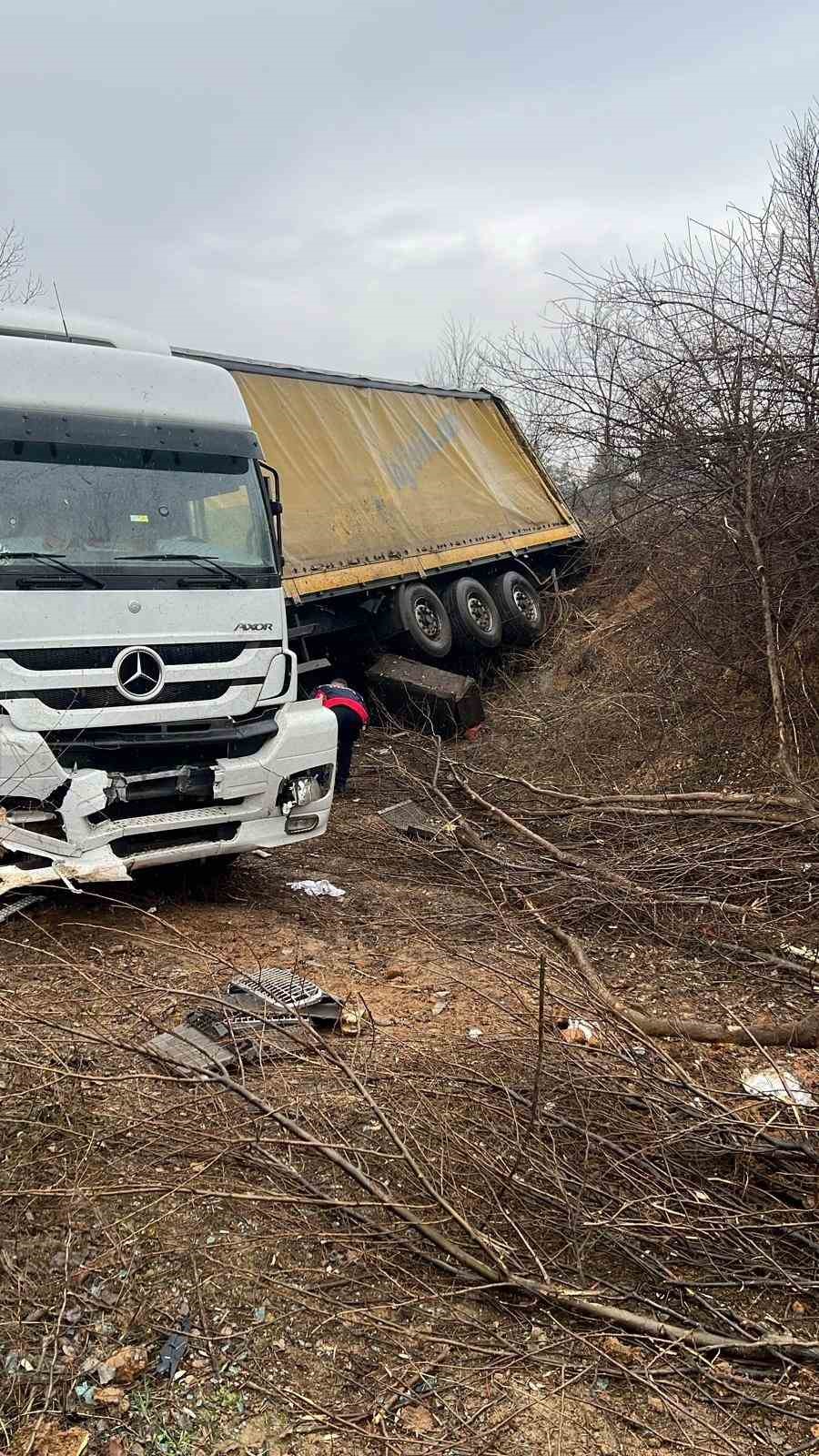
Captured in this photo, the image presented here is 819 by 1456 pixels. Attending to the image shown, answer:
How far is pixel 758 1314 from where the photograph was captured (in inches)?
113

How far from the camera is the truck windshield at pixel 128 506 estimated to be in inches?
214

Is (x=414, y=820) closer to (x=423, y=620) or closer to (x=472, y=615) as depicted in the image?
(x=423, y=620)

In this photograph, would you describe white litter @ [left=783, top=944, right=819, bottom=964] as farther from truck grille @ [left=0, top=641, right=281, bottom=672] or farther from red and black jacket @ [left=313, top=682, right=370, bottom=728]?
red and black jacket @ [left=313, top=682, right=370, bottom=728]

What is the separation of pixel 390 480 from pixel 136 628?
277 inches

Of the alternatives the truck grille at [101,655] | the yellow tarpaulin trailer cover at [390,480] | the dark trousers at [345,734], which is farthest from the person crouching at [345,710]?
the yellow tarpaulin trailer cover at [390,480]

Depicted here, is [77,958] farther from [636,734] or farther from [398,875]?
[636,734]

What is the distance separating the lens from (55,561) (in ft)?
17.6

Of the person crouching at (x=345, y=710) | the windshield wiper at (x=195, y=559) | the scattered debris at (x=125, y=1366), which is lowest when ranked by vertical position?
the scattered debris at (x=125, y=1366)

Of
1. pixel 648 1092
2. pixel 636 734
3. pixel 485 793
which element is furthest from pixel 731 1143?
pixel 636 734

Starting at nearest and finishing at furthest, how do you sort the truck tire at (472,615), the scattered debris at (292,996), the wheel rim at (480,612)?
1. the scattered debris at (292,996)
2. the truck tire at (472,615)
3. the wheel rim at (480,612)

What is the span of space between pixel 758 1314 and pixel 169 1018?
251cm

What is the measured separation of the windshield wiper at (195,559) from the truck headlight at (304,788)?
42.5 inches

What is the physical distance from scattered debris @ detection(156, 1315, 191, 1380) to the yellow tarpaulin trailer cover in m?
7.74

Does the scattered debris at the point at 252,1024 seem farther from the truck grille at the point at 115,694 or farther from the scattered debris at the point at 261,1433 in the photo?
the truck grille at the point at 115,694
